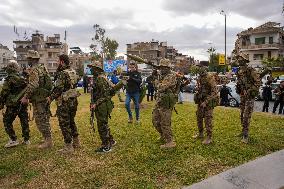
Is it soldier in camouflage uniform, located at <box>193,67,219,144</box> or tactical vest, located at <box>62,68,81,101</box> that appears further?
soldier in camouflage uniform, located at <box>193,67,219,144</box>

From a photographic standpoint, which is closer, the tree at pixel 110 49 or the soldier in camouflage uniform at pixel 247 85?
the soldier in camouflage uniform at pixel 247 85

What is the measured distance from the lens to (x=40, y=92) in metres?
8.02

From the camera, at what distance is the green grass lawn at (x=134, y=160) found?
602 centimetres

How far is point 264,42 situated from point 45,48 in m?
57.9

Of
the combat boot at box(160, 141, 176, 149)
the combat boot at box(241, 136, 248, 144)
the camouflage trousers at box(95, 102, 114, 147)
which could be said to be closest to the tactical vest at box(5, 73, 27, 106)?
the camouflage trousers at box(95, 102, 114, 147)

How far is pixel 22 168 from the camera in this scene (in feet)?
22.3

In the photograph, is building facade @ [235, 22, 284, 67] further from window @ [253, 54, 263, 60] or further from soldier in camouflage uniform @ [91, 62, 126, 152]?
soldier in camouflage uniform @ [91, 62, 126, 152]

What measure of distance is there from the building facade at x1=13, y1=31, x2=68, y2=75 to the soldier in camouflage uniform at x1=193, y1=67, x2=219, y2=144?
8659cm

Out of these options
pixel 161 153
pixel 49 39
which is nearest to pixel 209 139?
pixel 161 153

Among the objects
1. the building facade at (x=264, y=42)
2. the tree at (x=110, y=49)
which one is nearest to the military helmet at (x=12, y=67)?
the tree at (x=110, y=49)

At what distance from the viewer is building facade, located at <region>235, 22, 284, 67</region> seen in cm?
5997

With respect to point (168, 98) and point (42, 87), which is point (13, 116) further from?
point (168, 98)

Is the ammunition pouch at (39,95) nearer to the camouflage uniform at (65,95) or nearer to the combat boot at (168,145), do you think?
the camouflage uniform at (65,95)

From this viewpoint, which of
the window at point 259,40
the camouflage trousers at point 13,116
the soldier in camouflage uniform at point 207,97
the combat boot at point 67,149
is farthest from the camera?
the window at point 259,40
